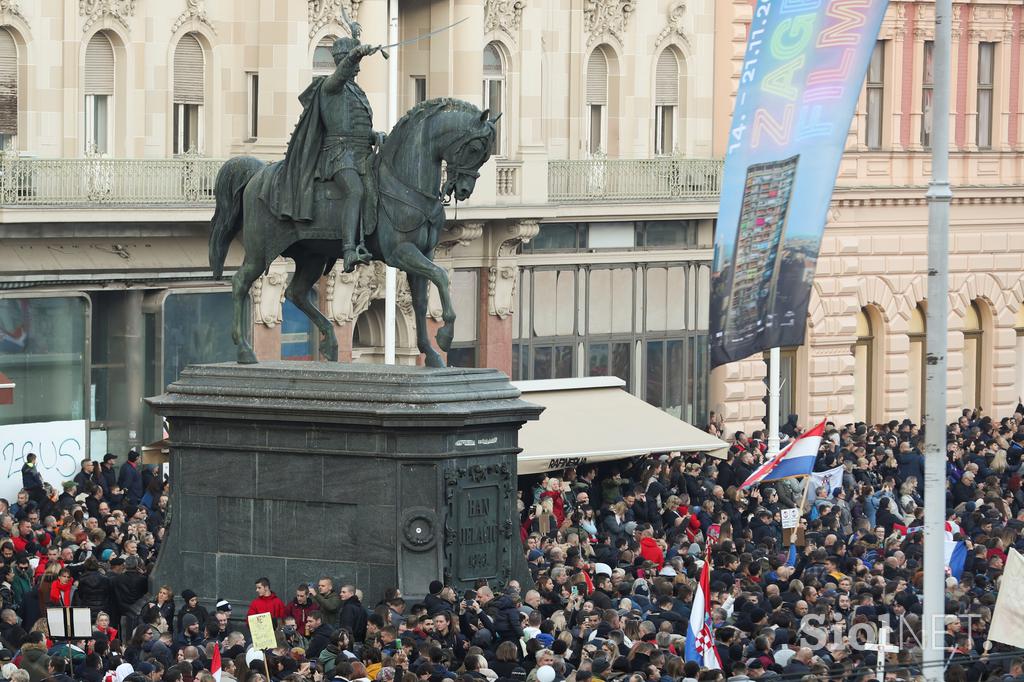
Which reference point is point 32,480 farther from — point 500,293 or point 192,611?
point 500,293

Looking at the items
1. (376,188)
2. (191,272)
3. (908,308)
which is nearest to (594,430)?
(191,272)

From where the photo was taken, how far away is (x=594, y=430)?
136 feet

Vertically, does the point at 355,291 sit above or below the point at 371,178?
below

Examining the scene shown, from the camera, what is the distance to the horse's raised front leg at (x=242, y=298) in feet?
105

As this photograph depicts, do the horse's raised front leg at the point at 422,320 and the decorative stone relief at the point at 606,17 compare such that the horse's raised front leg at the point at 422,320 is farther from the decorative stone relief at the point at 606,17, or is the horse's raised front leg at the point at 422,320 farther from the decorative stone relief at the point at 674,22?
the decorative stone relief at the point at 674,22

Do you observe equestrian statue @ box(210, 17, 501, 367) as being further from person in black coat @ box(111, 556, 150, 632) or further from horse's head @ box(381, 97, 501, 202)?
person in black coat @ box(111, 556, 150, 632)

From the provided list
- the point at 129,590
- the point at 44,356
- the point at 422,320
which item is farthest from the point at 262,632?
the point at 44,356

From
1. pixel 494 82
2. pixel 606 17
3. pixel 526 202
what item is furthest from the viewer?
pixel 606 17

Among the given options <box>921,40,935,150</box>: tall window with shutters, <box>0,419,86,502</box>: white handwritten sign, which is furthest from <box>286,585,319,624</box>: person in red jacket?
<box>921,40,935,150</box>: tall window with shutters

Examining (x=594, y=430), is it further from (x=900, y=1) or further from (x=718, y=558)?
(x=900, y=1)

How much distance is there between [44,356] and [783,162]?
748 inches

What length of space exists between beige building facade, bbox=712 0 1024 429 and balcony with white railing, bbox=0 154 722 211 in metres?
2.18

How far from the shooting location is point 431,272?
100ft

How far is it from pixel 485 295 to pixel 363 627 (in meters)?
24.2
